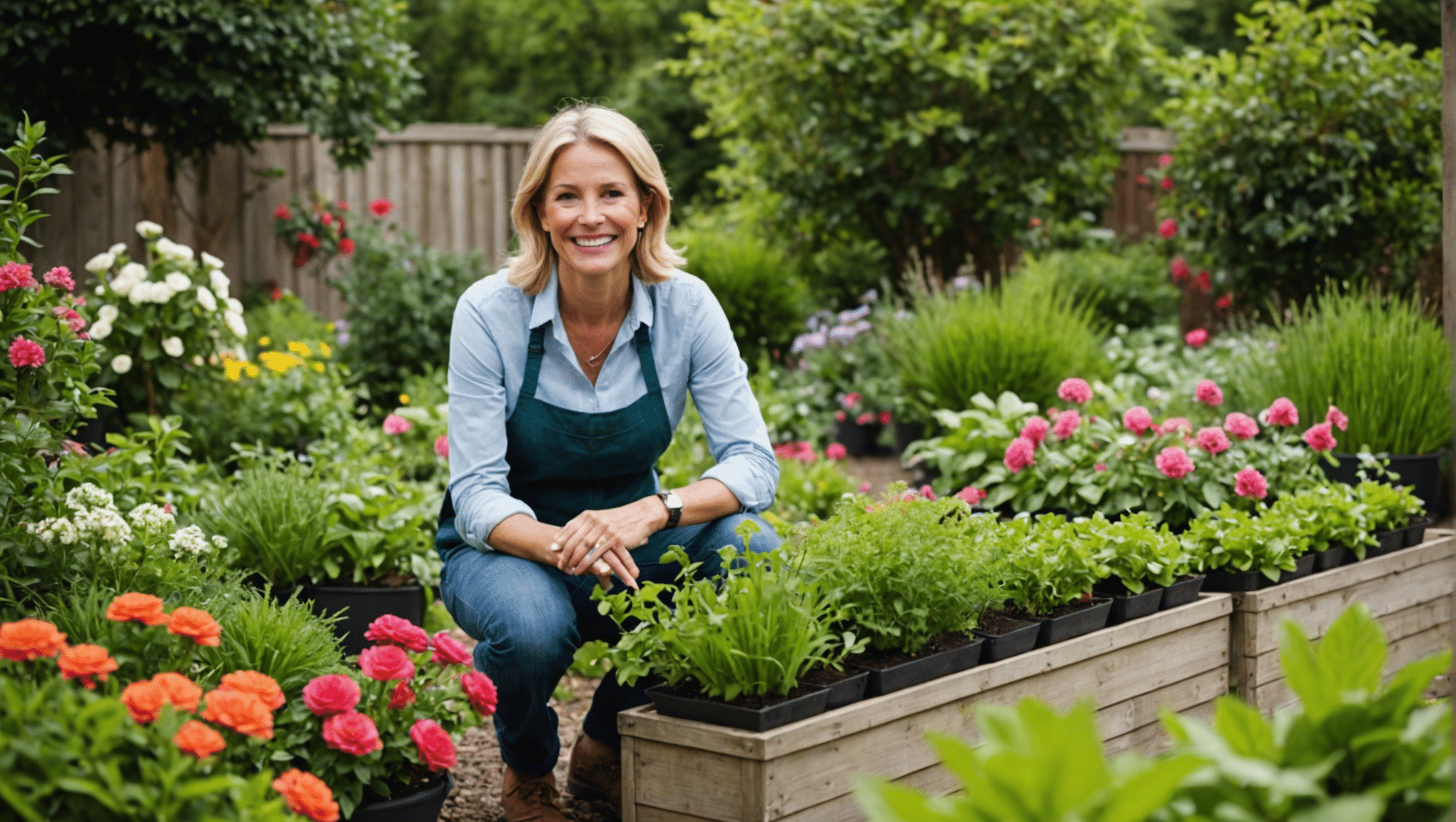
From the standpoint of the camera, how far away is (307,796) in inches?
57.6

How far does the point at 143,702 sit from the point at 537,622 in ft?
2.70

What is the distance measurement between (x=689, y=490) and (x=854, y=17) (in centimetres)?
459

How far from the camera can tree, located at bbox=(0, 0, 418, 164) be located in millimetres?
4457

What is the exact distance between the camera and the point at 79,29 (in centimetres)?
460

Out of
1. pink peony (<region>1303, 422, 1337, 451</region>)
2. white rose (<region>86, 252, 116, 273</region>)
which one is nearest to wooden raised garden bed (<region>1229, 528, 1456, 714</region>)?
pink peony (<region>1303, 422, 1337, 451</region>)

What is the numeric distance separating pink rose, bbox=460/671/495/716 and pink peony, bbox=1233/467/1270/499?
209 cm

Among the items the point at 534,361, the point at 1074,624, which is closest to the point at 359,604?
the point at 534,361

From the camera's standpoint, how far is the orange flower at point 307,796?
1457mm

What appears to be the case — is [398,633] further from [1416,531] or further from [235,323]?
[1416,531]

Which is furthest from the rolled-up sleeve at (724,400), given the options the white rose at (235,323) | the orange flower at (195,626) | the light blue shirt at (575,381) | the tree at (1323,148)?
the tree at (1323,148)

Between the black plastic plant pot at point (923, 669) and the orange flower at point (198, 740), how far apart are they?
1.09 metres

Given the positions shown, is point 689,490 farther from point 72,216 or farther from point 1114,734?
point 72,216

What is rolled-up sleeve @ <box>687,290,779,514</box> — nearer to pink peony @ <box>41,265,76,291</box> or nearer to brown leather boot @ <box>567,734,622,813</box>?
brown leather boot @ <box>567,734,622,813</box>

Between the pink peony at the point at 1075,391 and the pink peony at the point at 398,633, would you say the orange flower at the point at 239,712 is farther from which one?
the pink peony at the point at 1075,391
